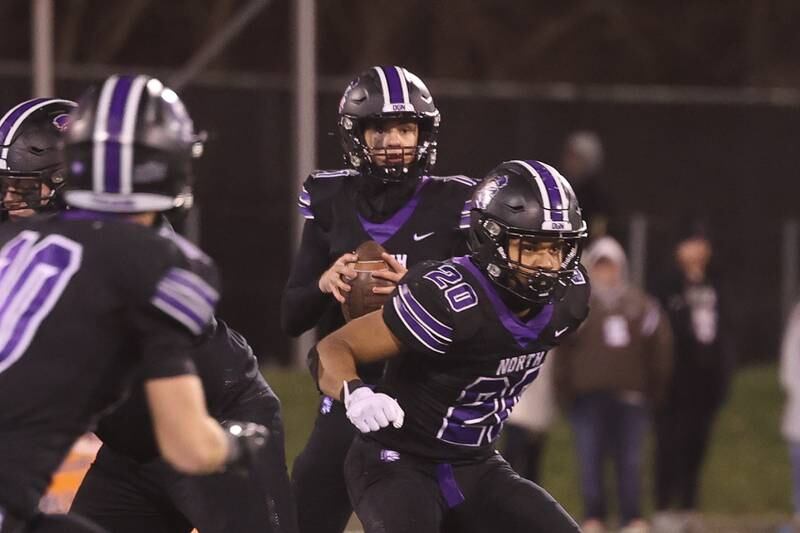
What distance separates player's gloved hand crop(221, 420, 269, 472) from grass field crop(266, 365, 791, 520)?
6.24 m

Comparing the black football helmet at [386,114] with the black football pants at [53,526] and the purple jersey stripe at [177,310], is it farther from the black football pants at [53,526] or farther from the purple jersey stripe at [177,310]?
the black football pants at [53,526]

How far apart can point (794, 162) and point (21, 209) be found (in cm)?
1216

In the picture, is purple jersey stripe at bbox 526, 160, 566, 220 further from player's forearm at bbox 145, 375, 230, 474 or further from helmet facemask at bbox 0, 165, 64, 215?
player's forearm at bbox 145, 375, 230, 474

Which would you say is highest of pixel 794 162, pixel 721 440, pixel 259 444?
pixel 259 444

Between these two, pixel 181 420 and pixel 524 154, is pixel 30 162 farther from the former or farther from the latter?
pixel 524 154

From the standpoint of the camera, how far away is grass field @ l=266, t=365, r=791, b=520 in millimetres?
10749

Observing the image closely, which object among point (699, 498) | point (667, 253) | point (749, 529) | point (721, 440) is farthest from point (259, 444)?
point (667, 253)

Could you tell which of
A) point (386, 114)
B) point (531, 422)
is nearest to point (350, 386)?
point (386, 114)

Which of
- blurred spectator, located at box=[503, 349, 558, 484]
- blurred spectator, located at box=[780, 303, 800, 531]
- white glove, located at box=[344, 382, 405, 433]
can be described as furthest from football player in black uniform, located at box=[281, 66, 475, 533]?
blurred spectator, located at box=[780, 303, 800, 531]

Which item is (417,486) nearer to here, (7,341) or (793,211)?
(7,341)

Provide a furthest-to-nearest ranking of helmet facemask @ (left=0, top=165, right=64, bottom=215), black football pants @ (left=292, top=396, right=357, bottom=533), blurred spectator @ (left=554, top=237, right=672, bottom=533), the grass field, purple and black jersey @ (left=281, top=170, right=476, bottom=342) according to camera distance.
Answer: the grass field → blurred spectator @ (left=554, top=237, right=672, bottom=533) → purple and black jersey @ (left=281, top=170, right=476, bottom=342) → black football pants @ (left=292, top=396, right=357, bottom=533) → helmet facemask @ (left=0, top=165, right=64, bottom=215)

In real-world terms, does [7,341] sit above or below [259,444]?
above

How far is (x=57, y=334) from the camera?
391cm

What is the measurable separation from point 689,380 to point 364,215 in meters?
4.86
